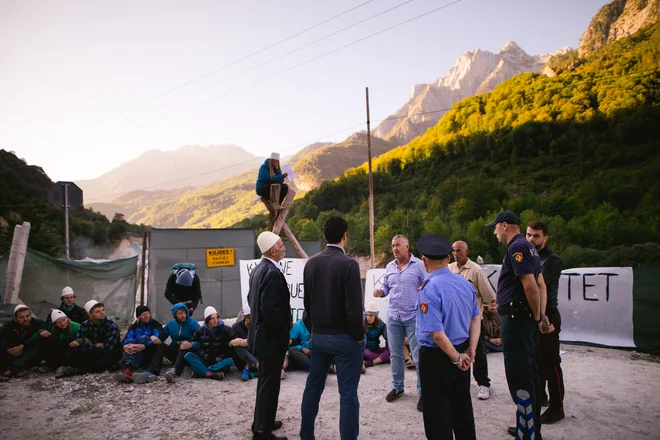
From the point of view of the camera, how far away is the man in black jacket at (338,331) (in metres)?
3.40

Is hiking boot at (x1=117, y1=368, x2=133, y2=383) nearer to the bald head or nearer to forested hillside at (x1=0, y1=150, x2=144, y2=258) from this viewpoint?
the bald head

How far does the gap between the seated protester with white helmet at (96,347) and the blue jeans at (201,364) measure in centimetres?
132

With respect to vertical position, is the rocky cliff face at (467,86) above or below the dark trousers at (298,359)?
above

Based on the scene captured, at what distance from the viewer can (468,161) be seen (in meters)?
56.3

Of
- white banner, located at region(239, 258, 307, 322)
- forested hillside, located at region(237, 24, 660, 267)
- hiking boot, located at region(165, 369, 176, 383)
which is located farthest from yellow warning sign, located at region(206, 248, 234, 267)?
forested hillside, located at region(237, 24, 660, 267)

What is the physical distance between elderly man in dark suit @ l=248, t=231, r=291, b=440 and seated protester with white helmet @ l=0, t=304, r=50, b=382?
4870 mm

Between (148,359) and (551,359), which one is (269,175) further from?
(551,359)

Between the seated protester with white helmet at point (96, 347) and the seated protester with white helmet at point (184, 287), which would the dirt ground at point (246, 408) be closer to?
the seated protester with white helmet at point (96, 347)

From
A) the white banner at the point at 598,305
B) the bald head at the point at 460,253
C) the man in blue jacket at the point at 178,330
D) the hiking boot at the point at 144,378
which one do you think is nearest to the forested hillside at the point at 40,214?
the man in blue jacket at the point at 178,330

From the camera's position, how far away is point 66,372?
21.4 ft

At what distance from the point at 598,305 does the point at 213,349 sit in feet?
24.6

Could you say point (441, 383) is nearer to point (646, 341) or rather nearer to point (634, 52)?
point (646, 341)

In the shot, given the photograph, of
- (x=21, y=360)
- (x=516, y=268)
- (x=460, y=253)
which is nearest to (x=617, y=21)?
(x=460, y=253)

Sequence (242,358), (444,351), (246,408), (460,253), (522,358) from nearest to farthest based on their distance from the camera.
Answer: (444,351)
(522,358)
(246,408)
(460,253)
(242,358)
